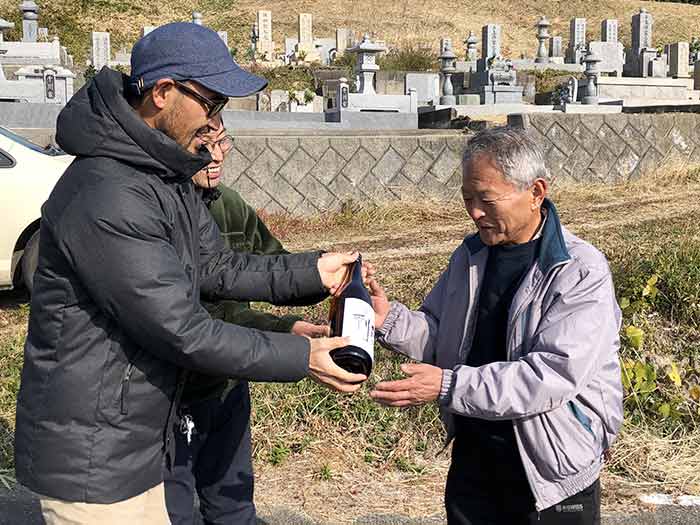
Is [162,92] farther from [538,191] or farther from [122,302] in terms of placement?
[538,191]

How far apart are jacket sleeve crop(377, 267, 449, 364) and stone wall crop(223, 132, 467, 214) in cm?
740

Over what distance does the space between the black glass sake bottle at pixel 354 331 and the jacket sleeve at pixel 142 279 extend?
32 centimetres

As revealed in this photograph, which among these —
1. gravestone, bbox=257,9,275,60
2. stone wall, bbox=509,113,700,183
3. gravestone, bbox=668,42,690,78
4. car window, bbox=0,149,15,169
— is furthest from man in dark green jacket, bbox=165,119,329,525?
gravestone, bbox=257,9,275,60

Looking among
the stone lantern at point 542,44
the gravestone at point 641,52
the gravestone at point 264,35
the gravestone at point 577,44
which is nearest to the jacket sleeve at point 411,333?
the gravestone at point 641,52

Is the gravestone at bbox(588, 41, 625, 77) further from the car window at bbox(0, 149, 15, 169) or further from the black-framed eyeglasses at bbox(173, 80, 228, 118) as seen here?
the black-framed eyeglasses at bbox(173, 80, 228, 118)

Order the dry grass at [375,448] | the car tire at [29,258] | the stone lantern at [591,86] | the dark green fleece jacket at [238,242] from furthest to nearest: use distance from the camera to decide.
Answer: the stone lantern at [591,86] → the car tire at [29,258] → the dry grass at [375,448] → the dark green fleece jacket at [238,242]

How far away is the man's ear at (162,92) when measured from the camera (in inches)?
77.3

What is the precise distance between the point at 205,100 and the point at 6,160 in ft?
18.6

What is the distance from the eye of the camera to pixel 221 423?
289 cm

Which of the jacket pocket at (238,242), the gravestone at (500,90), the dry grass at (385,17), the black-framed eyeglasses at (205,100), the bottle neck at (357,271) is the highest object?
the dry grass at (385,17)

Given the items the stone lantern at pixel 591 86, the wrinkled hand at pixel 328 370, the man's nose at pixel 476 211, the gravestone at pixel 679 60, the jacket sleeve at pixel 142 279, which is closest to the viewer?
the jacket sleeve at pixel 142 279

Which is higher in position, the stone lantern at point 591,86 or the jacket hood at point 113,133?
the stone lantern at point 591,86

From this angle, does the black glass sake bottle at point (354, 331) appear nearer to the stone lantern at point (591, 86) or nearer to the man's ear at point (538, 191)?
the man's ear at point (538, 191)

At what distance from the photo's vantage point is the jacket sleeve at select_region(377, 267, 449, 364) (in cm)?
269
